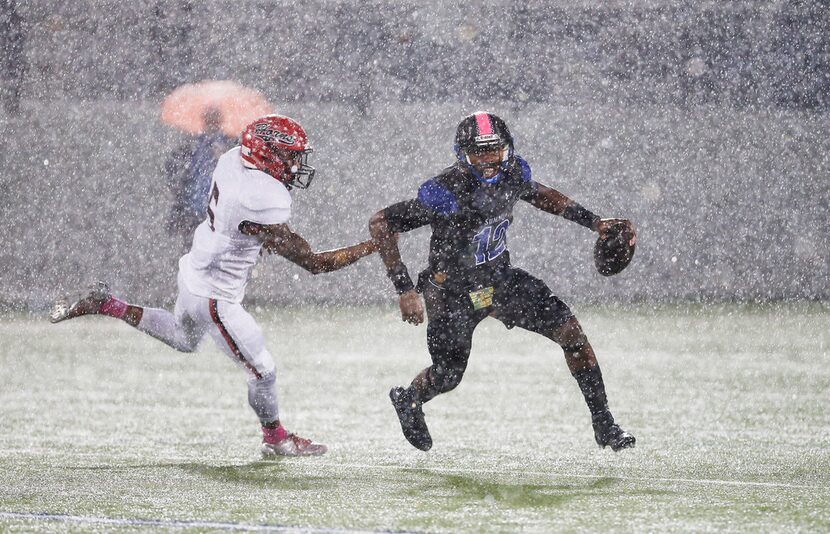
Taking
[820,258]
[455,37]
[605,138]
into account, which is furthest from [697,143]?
[455,37]

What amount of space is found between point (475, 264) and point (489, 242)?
4.6 inches

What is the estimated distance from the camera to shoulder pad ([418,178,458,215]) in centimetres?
500

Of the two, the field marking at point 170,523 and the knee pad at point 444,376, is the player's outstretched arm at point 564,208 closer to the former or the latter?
the knee pad at point 444,376

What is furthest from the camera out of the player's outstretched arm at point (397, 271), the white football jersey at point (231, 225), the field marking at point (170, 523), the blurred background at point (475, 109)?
the blurred background at point (475, 109)

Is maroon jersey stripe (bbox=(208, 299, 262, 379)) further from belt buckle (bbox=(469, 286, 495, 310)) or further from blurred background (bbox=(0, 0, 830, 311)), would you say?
blurred background (bbox=(0, 0, 830, 311))

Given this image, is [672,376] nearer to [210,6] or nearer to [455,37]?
[455,37]

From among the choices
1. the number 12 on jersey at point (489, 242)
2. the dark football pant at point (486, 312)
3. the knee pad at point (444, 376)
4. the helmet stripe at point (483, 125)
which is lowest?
the knee pad at point (444, 376)

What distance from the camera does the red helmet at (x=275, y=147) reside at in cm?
520

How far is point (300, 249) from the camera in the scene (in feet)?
16.7

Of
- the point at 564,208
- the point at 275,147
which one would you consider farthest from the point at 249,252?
the point at 564,208

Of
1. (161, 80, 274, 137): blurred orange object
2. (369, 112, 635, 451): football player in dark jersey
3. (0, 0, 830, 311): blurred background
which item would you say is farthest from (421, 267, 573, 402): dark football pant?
(161, 80, 274, 137): blurred orange object

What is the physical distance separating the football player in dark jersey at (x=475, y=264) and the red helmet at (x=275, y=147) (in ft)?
1.71

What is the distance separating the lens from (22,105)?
1314cm

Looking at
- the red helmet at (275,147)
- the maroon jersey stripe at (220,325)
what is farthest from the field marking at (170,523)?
the red helmet at (275,147)
